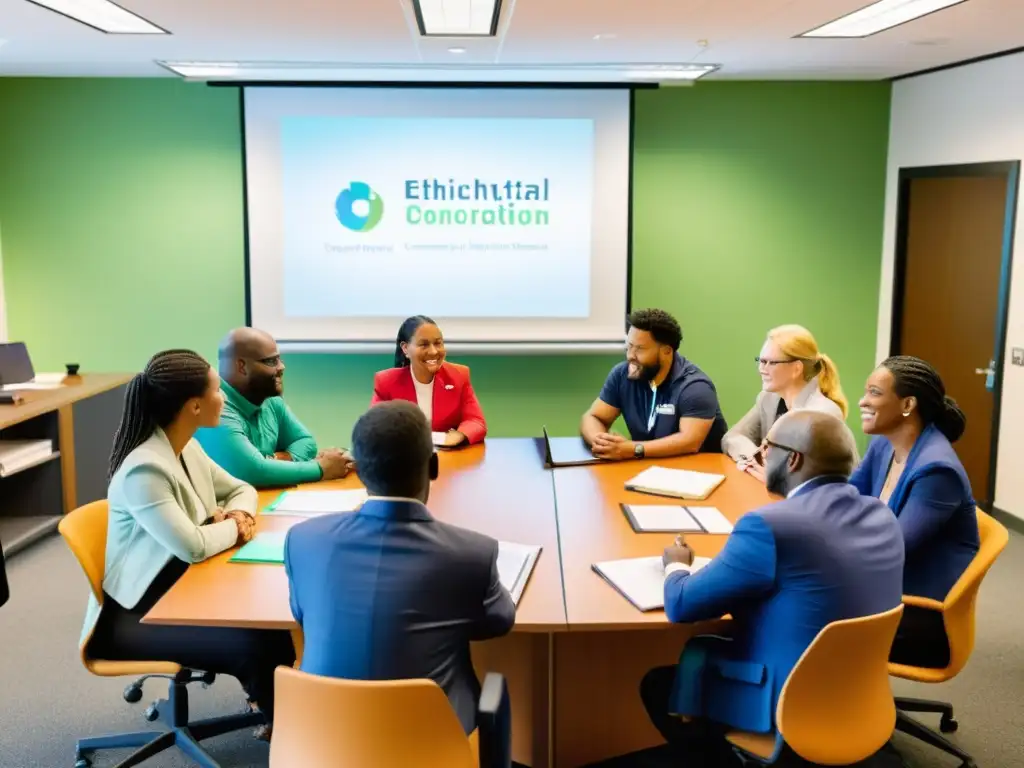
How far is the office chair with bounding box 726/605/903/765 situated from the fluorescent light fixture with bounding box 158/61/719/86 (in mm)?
4063

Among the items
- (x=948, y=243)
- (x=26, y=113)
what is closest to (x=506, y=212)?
(x=948, y=243)

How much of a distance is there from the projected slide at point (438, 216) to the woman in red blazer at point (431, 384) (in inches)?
72.1

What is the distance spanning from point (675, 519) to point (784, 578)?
87 centimetres

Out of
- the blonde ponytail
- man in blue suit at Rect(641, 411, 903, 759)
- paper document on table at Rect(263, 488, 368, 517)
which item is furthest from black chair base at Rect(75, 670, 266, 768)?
the blonde ponytail

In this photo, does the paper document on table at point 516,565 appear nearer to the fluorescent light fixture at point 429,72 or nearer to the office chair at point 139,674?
the office chair at point 139,674

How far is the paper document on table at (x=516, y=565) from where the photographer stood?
235 centimetres

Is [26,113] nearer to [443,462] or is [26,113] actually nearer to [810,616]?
[443,462]

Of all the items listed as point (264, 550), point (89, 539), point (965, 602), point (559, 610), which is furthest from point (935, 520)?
point (89, 539)

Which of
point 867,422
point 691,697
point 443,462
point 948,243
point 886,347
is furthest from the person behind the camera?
point 886,347

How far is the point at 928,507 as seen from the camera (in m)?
2.60

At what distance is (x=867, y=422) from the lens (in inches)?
115

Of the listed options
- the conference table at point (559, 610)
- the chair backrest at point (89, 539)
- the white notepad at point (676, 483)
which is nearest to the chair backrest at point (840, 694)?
the conference table at point (559, 610)

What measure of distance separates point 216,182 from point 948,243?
15.0 ft

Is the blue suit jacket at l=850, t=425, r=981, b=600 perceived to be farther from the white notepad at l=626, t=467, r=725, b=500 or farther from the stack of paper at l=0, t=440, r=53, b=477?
the stack of paper at l=0, t=440, r=53, b=477
